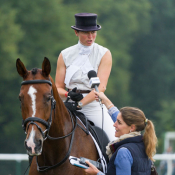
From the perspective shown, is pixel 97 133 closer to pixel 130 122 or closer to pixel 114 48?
pixel 130 122

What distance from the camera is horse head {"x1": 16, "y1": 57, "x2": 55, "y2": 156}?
13.3ft

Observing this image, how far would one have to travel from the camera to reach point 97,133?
5445 mm

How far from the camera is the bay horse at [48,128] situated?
414 centimetres

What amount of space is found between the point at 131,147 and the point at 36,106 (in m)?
0.97

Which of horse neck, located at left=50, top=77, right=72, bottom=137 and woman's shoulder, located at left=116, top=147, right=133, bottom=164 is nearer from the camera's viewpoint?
woman's shoulder, located at left=116, top=147, right=133, bottom=164

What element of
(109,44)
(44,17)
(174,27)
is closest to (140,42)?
(174,27)

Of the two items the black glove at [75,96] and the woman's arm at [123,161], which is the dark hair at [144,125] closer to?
the woman's arm at [123,161]

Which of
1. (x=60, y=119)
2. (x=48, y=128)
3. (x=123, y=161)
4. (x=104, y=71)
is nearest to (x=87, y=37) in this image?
(x=104, y=71)

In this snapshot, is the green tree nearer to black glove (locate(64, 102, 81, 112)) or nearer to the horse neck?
black glove (locate(64, 102, 81, 112))

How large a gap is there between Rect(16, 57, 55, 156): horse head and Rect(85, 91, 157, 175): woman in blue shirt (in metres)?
0.58

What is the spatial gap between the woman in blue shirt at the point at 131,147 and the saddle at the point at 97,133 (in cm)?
66

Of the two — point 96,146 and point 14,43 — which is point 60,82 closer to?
point 96,146

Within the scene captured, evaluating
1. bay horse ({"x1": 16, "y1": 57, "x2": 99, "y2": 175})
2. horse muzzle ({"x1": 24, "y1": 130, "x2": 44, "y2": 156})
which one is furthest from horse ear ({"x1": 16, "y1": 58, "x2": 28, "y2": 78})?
horse muzzle ({"x1": 24, "y1": 130, "x2": 44, "y2": 156})

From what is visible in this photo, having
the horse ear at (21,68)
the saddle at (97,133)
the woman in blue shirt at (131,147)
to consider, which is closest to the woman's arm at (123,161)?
the woman in blue shirt at (131,147)
